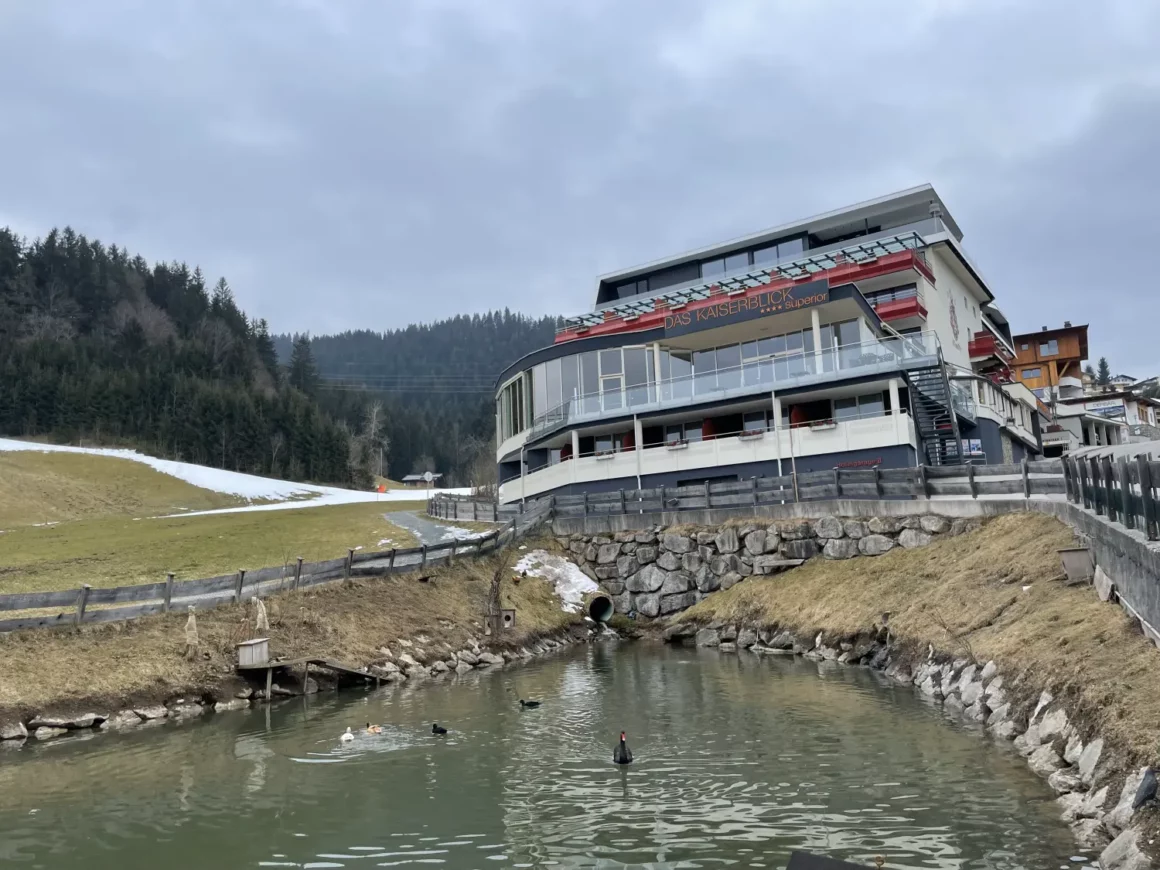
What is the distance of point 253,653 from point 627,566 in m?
15.9

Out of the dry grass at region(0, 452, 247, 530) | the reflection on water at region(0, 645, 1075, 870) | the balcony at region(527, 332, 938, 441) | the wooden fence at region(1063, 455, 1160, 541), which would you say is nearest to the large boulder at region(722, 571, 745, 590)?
the balcony at region(527, 332, 938, 441)

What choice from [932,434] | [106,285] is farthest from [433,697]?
[106,285]

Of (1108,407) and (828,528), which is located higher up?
(1108,407)

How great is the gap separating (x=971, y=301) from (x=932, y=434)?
85.7 feet

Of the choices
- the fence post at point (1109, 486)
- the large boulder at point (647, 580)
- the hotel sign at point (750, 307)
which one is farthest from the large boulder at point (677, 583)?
the fence post at point (1109, 486)

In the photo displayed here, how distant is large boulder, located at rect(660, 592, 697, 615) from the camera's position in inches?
1193

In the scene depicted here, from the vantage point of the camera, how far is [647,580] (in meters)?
31.3

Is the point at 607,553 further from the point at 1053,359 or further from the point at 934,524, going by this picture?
the point at 1053,359

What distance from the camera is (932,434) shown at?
3425cm

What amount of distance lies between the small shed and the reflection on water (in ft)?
5.53

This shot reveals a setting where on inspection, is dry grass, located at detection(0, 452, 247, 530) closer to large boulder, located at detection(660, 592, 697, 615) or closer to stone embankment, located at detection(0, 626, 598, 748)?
stone embankment, located at detection(0, 626, 598, 748)

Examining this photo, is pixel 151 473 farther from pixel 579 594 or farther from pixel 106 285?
pixel 106 285

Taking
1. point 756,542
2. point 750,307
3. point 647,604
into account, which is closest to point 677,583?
point 647,604

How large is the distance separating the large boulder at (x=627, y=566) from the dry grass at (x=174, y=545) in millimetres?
9571
